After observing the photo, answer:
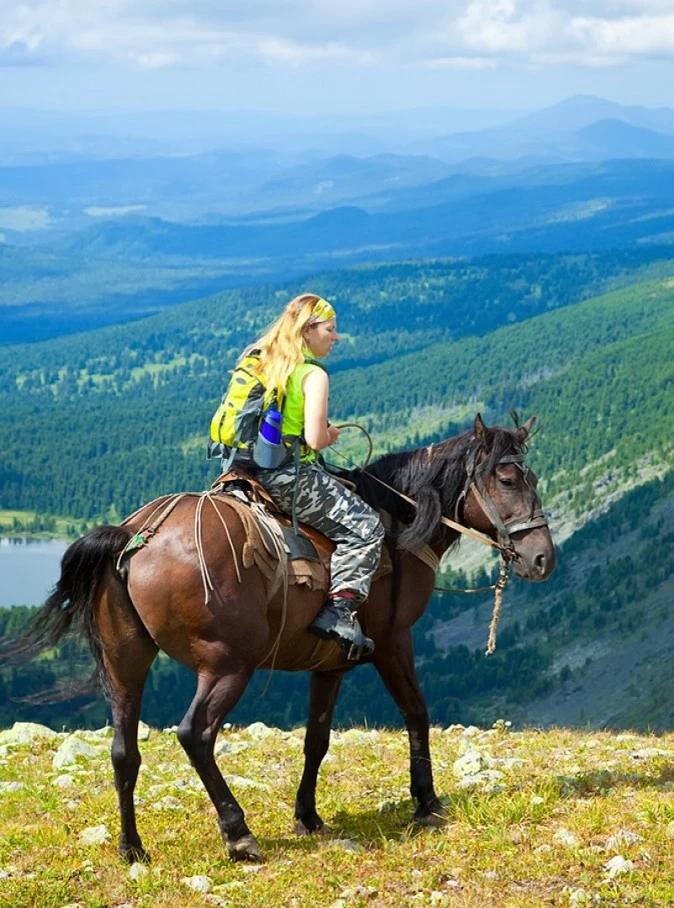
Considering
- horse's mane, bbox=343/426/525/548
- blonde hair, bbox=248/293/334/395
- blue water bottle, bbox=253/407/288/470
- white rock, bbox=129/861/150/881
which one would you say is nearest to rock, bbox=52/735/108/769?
white rock, bbox=129/861/150/881

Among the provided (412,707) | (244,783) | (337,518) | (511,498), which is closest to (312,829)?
(412,707)

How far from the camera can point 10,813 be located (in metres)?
13.9

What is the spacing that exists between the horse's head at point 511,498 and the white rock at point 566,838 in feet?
9.23

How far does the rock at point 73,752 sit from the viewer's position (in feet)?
55.3

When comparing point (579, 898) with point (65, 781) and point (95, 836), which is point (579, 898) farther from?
point (65, 781)

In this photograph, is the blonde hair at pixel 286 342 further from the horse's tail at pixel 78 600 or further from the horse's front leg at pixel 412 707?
the horse's front leg at pixel 412 707

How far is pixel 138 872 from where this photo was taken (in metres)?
11.3

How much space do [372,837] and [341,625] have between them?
86.9 inches

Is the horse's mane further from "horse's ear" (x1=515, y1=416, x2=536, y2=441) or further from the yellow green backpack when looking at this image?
the yellow green backpack

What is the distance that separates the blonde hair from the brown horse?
4.59ft

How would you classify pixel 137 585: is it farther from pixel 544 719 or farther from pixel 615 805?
pixel 544 719

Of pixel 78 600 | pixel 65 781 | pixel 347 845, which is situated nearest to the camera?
pixel 78 600

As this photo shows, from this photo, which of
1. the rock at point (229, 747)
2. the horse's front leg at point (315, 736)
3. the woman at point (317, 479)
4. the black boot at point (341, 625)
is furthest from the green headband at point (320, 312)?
the rock at point (229, 747)

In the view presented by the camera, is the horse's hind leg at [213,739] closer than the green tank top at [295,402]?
Yes
